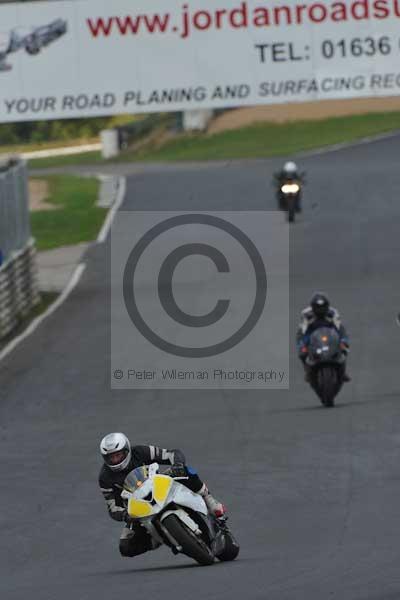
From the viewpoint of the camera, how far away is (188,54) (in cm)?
Result: 2883

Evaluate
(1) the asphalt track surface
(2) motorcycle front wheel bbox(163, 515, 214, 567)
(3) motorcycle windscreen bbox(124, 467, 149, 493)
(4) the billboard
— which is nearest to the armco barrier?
(1) the asphalt track surface

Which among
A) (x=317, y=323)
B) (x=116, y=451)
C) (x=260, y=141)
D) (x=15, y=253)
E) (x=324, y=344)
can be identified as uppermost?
(x=260, y=141)

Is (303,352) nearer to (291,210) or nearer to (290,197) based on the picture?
(290,197)

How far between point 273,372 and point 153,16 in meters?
8.44

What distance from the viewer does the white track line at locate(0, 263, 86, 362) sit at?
1104 inches

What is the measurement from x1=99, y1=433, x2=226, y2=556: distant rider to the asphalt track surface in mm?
244

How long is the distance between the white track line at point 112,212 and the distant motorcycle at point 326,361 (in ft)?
79.0

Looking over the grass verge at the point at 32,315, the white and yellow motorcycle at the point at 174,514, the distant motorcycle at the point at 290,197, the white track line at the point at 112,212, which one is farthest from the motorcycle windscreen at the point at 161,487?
the white track line at the point at 112,212

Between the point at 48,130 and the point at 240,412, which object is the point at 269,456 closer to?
the point at 240,412

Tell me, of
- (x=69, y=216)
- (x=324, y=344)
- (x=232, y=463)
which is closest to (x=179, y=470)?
(x=232, y=463)

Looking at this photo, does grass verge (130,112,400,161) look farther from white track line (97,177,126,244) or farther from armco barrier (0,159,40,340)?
armco barrier (0,159,40,340)

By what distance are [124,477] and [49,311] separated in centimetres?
2122

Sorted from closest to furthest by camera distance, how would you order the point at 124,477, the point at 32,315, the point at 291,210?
the point at 124,477
the point at 32,315
the point at 291,210

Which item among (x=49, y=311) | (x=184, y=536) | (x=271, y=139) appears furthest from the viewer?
(x=271, y=139)
